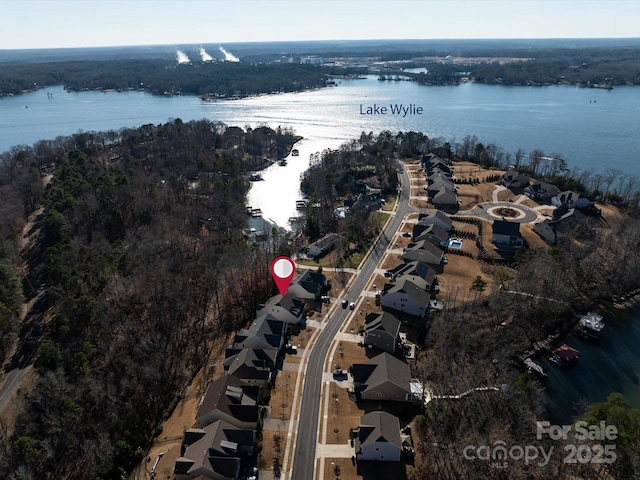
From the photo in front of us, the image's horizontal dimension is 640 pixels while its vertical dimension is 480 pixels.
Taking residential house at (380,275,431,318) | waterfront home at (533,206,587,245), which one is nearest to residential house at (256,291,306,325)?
residential house at (380,275,431,318)

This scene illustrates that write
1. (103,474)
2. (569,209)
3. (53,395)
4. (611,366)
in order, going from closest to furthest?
(103,474) → (53,395) → (611,366) → (569,209)

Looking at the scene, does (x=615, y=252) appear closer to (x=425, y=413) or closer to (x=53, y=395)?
(x=425, y=413)

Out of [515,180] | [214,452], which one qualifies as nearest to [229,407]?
[214,452]

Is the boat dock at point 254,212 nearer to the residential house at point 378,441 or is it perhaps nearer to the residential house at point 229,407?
the residential house at point 229,407

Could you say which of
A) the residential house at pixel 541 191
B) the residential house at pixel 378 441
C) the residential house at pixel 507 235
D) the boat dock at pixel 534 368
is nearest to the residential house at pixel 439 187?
the residential house at pixel 541 191

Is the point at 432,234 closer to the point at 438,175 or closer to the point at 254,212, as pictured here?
the point at 438,175

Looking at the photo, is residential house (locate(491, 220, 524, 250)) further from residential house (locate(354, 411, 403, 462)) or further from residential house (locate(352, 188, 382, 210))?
residential house (locate(354, 411, 403, 462))

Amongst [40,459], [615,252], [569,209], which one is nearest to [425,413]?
[40,459]
